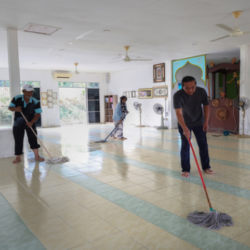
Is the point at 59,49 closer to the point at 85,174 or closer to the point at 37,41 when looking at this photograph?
the point at 37,41

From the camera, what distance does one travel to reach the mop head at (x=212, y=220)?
248 centimetres

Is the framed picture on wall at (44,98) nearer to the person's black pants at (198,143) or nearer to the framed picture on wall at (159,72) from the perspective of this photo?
the framed picture on wall at (159,72)

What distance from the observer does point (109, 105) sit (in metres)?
15.7

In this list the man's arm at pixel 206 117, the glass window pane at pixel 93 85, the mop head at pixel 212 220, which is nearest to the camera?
the mop head at pixel 212 220

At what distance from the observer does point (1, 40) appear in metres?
7.34

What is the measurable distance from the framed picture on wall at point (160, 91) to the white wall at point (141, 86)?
158 millimetres

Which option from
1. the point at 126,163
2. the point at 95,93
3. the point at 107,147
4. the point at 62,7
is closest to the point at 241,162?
the point at 126,163

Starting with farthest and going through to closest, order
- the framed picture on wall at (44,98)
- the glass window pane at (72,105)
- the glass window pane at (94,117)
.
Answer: the glass window pane at (94,117) → the glass window pane at (72,105) → the framed picture on wall at (44,98)

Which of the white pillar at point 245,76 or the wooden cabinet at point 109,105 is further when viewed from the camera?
the wooden cabinet at point 109,105

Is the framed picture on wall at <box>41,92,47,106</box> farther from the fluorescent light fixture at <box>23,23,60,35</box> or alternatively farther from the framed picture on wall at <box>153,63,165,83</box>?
the fluorescent light fixture at <box>23,23,60,35</box>

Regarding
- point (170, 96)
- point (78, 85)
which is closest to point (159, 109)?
point (170, 96)

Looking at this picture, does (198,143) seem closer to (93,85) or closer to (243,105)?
(243,105)

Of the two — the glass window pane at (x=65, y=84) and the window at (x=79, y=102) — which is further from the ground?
the glass window pane at (x=65, y=84)

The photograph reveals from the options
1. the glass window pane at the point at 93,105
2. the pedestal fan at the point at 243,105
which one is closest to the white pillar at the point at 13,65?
the pedestal fan at the point at 243,105
